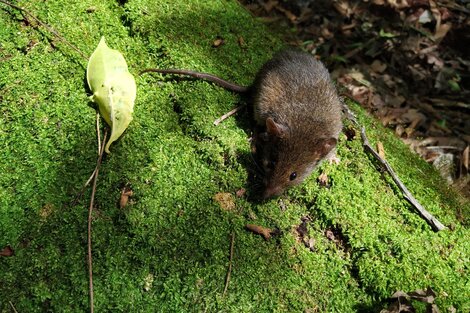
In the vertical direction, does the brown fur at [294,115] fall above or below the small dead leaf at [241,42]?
below

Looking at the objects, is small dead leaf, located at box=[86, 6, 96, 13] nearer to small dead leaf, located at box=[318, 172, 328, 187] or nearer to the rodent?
the rodent

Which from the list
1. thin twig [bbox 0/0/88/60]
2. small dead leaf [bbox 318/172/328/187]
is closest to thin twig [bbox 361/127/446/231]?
small dead leaf [bbox 318/172/328/187]

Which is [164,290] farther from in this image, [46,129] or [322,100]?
[322,100]

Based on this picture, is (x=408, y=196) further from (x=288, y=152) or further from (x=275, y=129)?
(x=275, y=129)

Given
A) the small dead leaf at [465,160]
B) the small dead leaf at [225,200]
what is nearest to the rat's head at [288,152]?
the small dead leaf at [225,200]

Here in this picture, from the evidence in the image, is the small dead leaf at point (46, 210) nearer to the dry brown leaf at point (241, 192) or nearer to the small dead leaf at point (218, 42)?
the dry brown leaf at point (241, 192)

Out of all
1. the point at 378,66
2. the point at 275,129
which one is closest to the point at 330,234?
the point at 275,129
